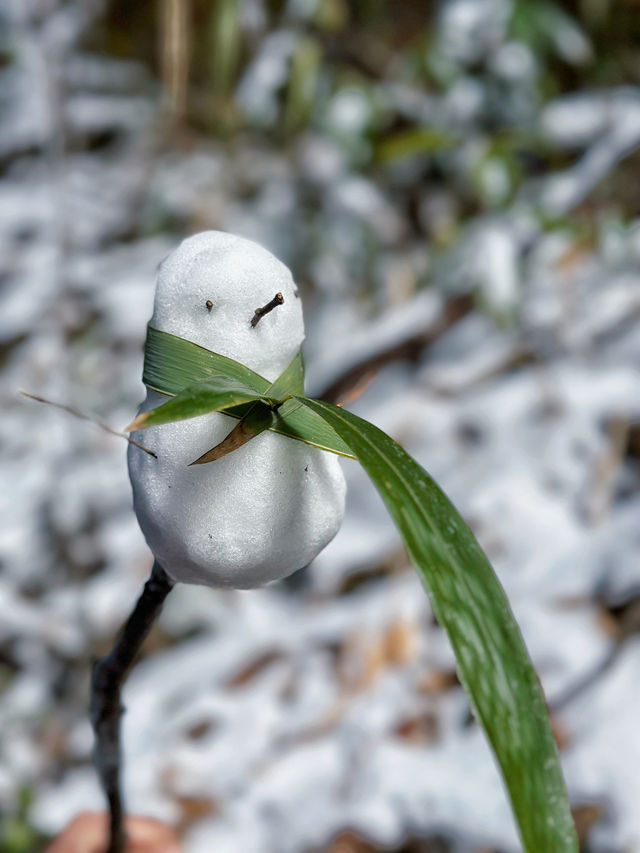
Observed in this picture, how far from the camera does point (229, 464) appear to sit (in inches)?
9.9

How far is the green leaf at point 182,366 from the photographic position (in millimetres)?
250

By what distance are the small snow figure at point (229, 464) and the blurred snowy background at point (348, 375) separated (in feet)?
2.46

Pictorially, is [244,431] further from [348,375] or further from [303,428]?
[348,375]

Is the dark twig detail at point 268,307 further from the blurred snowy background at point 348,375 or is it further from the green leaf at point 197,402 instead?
the blurred snowy background at point 348,375

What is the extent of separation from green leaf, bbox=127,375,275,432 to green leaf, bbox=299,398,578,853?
1.2 inches

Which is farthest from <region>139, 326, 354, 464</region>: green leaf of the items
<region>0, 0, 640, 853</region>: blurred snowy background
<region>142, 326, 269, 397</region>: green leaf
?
<region>0, 0, 640, 853</region>: blurred snowy background

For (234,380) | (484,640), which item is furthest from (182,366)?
(484,640)

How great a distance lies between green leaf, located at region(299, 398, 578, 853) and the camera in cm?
20

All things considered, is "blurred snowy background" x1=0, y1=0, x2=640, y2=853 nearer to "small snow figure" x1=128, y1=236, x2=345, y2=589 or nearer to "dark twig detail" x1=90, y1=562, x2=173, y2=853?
"dark twig detail" x1=90, y1=562, x2=173, y2=853

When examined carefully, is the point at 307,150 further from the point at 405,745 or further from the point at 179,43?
the point at 405,745

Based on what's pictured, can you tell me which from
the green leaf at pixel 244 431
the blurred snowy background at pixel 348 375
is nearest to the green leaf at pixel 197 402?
the green leaf at pixel 244 431

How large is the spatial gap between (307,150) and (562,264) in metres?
0.61

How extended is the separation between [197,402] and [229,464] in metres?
0.04

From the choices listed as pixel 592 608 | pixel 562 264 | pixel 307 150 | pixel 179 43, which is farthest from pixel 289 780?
pixel 307 150
